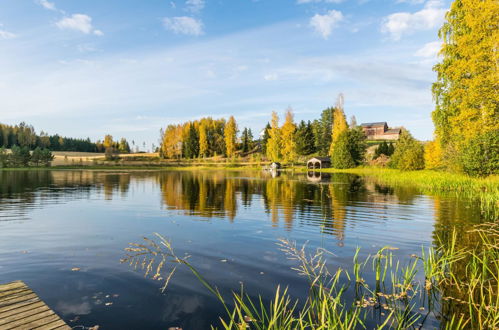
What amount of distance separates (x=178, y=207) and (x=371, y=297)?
17380 millimetres

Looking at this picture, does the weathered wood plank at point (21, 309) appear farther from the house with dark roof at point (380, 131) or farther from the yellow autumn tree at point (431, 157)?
the house with dark roof at point (380, 131)

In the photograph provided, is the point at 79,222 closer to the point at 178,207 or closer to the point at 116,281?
the point at 178,207

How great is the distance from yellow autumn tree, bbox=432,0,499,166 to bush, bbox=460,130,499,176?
787 millimetres

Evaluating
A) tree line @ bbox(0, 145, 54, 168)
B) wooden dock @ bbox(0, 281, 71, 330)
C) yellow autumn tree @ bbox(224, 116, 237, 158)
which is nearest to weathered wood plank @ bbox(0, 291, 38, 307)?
wooden dock @ bbox(0, 281, 71, 330)

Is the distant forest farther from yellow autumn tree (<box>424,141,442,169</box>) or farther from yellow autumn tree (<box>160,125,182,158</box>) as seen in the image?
yellow autumn tree (<box>424,141,442,169</box>)

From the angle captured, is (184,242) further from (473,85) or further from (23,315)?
(473,85)

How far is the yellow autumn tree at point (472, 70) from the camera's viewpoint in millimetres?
27391

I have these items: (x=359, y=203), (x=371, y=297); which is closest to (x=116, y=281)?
(x=371, y=297)

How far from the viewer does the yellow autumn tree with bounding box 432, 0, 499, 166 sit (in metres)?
27.4

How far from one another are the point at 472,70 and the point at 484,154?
8.30 meters

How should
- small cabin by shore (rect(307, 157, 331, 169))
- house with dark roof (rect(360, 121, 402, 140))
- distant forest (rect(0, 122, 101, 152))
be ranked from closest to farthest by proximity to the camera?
small cabin by shore (rect(307, 157, 331, 169))
house with dark roof (rect(360, 121, 402, 140))
distant forest (rect(0, 122, 101, 152))

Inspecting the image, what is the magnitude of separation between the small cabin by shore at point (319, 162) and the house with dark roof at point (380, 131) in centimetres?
5427

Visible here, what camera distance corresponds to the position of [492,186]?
77.9 feet

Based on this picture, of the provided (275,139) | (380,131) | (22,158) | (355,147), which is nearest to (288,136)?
(275,139)
